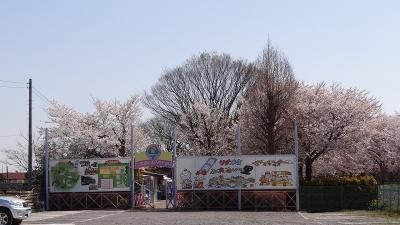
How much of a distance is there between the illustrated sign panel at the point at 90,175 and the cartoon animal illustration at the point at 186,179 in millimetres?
3434

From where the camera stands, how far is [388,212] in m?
32.0

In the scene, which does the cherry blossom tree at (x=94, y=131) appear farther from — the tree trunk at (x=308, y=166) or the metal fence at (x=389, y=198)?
the metal fence at (x=389, y=198)

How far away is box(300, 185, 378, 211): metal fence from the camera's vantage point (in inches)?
1444

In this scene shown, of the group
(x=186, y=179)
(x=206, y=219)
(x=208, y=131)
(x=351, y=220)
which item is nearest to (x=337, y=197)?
(x=186, y=179)

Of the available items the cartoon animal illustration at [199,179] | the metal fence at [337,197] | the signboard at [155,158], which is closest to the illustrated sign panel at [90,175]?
the signboard at [155,158]

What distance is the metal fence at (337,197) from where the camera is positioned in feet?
120

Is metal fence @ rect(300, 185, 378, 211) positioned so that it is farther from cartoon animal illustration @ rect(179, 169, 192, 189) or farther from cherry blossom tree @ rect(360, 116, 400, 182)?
cherry blossom tree @ rect(360, 116, 400, 182)

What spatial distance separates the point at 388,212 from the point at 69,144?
29.0 metres

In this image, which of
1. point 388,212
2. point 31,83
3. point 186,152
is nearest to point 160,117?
point 186,152

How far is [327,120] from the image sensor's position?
159 ft

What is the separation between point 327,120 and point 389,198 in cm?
1500

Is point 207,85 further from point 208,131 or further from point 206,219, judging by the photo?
point 206,219

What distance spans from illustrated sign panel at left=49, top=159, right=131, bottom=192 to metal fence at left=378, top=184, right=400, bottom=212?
15.6 metres

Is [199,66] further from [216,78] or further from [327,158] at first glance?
[327,158]
